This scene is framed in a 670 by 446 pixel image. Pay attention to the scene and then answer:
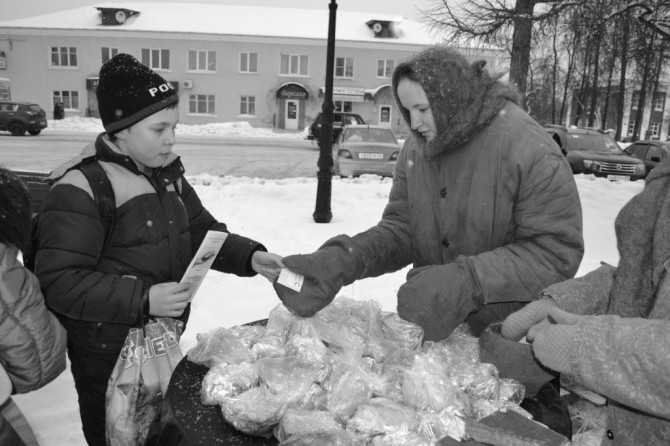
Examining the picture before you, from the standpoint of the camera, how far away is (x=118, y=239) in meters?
1.95

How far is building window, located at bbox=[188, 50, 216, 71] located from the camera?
37.3m

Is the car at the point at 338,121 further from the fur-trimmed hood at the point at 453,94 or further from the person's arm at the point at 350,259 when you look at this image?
the fur-trimmed hood at the point at 453,94

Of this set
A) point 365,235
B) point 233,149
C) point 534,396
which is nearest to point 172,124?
point 365,235

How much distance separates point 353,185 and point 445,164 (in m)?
7.22

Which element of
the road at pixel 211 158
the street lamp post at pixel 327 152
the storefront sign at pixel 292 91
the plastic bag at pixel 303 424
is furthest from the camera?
the storefront sign at pixel 292 91

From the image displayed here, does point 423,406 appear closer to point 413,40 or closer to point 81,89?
point 413,40

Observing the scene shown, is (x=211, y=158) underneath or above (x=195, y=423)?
underneath

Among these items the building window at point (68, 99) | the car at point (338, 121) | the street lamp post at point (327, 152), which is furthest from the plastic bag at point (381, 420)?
the building window at point (68, 99)

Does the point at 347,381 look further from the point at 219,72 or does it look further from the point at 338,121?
the point at 219,72

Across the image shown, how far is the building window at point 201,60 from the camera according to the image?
37.3 metres

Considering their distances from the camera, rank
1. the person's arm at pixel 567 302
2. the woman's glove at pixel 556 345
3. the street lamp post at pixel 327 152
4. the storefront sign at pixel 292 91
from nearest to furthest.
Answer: the woman's glove at pixel 556 345
the person's arm at pixel 567 302
the street lamp post at pixel 327 152
the storefront sign at pixel 292 91

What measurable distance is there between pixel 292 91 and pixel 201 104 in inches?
269

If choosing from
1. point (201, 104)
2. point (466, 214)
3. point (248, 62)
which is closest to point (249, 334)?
point (466, 214)

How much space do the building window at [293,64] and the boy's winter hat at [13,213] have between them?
3718cm
